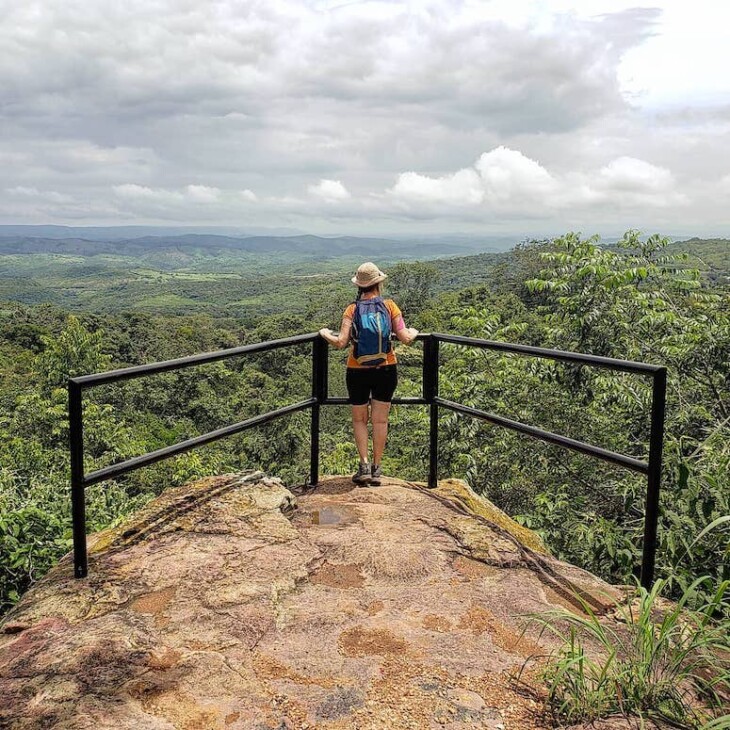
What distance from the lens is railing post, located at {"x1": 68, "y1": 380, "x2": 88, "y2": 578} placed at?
2539 millimetres

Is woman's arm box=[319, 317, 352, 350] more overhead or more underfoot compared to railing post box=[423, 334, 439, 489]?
more overhead

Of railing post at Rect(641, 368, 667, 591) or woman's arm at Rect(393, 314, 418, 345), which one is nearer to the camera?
railing post at Rect(641, 368, 667, 591)

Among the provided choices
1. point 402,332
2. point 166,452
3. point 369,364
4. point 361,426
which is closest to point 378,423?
point 361,426

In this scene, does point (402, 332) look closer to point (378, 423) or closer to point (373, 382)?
point (373, 382)

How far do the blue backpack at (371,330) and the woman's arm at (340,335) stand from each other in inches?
1.4

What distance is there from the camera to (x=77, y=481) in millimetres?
2582

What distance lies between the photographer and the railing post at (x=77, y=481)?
8.33 ft

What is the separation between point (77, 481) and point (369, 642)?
53.1 inches

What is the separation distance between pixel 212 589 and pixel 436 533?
1163 mm

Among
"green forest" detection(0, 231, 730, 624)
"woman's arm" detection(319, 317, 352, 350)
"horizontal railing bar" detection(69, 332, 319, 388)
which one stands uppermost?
"woman's arm" detection(319, 317, 352, 350)

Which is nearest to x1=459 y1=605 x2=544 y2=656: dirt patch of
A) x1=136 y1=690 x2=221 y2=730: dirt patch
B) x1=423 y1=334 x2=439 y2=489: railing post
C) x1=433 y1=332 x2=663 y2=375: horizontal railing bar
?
x1=136 y1=690 x2=221 y2=730: dirt patch

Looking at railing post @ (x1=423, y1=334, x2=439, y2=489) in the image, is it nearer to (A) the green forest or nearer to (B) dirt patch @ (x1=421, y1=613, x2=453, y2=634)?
(A) the green forest

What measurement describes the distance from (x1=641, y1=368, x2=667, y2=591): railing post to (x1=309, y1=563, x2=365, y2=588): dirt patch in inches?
45.8

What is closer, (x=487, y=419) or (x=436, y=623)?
(x=436, y=623)
